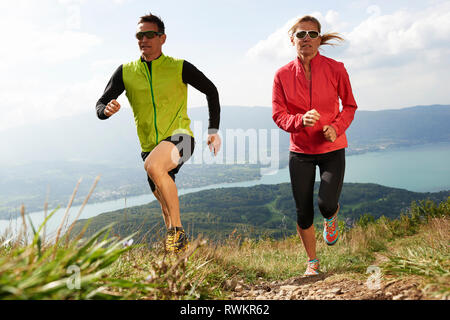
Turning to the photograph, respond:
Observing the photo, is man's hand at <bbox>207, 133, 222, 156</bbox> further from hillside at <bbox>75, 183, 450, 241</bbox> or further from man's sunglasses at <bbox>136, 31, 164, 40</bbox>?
hillside at <bbox>75, 183, 450, 241</bbox>

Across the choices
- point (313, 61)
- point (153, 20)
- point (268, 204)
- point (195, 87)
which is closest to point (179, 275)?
point (195, 87)

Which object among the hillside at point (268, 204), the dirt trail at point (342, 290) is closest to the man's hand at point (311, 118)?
the dirt trail at point (342, 290)

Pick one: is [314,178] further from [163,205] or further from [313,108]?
[163,205]

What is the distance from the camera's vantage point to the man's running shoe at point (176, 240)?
11.9 feet

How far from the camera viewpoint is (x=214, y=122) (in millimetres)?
4293

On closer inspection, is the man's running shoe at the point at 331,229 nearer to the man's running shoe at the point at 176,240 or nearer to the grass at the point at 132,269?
the grass at the point at 132,269

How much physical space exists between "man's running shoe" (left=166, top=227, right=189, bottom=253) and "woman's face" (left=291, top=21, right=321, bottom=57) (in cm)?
242

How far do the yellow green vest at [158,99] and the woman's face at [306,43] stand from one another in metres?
1.35

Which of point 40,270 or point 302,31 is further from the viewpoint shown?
point 302,31
